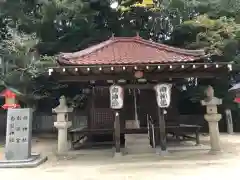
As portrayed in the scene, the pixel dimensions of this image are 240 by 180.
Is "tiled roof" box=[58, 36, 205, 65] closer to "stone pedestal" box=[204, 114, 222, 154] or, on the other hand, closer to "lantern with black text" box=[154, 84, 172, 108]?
"lantern with black text" box=[154, 84, 172, 108]

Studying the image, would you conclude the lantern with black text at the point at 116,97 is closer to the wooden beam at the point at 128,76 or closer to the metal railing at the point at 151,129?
the wooden beam at the point at 128,76

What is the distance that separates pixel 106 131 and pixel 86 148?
1.28 m

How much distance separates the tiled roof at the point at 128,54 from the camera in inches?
352

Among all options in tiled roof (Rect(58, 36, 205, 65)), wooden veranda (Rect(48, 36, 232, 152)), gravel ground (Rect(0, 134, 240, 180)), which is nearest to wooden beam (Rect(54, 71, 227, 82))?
wooden veranda (Rect(48, 36, 232, 152))

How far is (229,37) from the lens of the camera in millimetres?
14727

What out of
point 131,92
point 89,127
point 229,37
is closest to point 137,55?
point 131,92

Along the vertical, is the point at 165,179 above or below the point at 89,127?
below

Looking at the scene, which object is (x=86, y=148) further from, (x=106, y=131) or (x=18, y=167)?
(x=18, y=167)

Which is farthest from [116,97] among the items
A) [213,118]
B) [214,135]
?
[214,135]

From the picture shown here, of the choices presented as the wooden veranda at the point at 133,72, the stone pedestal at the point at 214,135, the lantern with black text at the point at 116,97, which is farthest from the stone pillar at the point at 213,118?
the lantern with black text at the point at 116,97

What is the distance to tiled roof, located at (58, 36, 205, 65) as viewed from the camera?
893 cm

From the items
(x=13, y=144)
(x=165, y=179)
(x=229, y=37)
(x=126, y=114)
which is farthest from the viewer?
(x=229, y=37)

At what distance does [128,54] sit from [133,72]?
82 centimetres

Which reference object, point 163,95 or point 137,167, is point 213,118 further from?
point 137,167
